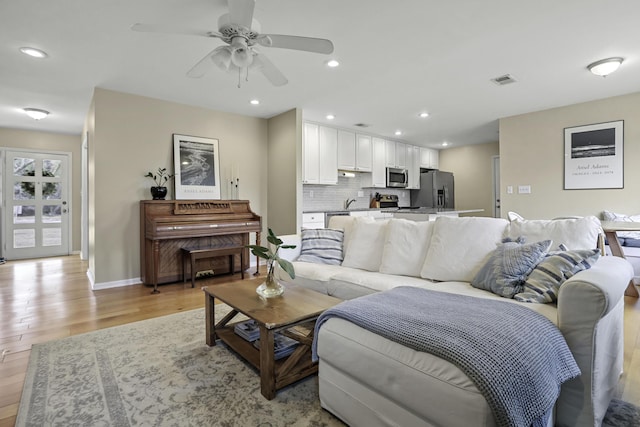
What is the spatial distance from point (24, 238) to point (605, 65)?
353 inches

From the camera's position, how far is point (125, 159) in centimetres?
407

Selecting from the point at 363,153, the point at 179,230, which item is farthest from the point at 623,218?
the point at 179,230

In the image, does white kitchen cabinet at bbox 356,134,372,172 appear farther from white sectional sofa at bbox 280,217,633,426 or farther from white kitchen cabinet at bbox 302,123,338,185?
white sectional sofa at bbox 280,217,633,426

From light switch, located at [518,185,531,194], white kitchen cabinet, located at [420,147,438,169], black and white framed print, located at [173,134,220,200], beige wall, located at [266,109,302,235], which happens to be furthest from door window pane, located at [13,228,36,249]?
light switch, located at [518,185,531,194]

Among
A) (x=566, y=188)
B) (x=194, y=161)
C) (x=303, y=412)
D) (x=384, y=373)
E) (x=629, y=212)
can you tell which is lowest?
(x=303, y=412)

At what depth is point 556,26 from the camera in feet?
8.29

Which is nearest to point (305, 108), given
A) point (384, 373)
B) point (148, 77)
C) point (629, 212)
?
point (148, 77)

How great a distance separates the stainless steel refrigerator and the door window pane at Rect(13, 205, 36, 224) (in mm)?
7956

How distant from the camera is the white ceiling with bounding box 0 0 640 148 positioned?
231 cm

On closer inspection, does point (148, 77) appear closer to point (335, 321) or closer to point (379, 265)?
point (379, 265)

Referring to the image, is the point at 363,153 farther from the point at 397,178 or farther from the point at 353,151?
the point at 397,178

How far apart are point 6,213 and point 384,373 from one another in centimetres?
753

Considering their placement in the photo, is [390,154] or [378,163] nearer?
[378,163]

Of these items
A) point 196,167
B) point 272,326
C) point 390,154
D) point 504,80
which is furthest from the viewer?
point 390,154
